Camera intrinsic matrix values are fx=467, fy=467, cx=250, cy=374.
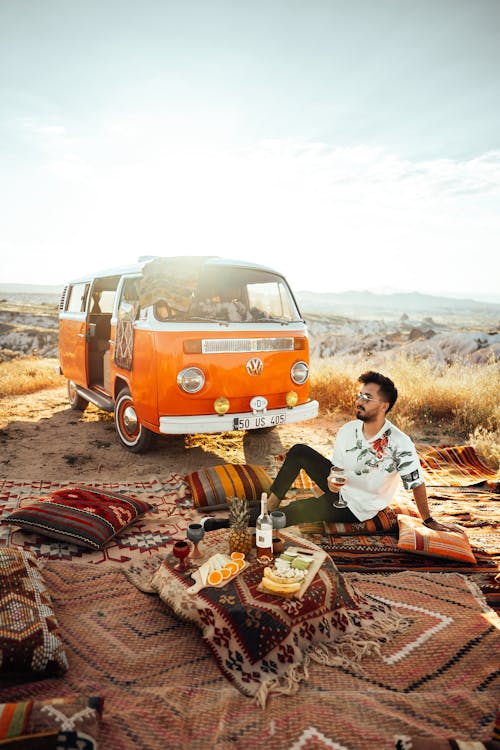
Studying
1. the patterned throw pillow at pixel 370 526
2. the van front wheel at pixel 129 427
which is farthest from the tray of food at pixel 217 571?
the van front wheel at pixel 129 427

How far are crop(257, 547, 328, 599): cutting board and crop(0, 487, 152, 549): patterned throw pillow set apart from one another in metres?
1.56

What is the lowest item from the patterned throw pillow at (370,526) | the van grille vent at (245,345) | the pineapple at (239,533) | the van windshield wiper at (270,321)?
the patterned throw pillow at (370,526)

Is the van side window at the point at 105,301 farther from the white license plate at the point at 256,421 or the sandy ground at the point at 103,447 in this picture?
the white license plate at the point at 256,421

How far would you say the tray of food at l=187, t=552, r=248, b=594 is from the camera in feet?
8.96

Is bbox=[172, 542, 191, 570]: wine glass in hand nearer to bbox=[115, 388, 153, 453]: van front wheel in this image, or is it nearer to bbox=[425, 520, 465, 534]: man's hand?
bbox=[425, 520, 465, 534]: man's hand

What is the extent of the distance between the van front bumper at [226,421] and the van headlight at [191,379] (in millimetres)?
298

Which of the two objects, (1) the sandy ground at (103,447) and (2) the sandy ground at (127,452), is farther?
(1) the sandy ground at (103,447)

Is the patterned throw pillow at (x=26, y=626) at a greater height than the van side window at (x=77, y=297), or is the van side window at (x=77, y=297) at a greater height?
the van side window at (x=77, y=297)

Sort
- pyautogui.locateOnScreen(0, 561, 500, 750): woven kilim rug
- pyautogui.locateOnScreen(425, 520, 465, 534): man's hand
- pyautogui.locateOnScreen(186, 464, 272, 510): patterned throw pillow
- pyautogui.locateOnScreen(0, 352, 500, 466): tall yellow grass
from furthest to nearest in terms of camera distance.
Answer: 1. pyautogui.locateOnScreen(0, 352, 500, 466): tall yellow grass
2. pyautogui.locateOnScreen(186, 464, 272, 510): patterned throw pillow
3. pyautogui.locateOnScreen(425, 520, 465, 534): man's hand
4. pyautogui.locateOnScreen(0, 561, 500, 750): woven kilim rug

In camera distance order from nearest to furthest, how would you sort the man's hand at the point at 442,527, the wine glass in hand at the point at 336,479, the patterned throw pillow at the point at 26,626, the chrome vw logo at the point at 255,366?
the patterned throw pillow at the point at 26,626
the wine glass in hand at the point at 336,479
the man's hand at the point at 442,527
the chrome vw logo at the point at 255,366

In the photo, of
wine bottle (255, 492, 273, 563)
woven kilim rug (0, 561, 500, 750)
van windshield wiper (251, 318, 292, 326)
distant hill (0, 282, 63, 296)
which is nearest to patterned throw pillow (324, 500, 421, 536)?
woven kilim rug (0, 561, 500, 750)

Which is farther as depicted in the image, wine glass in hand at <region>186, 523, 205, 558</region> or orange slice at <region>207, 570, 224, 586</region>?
wine glass in hand at <region>186, 523, 205, 558</region>

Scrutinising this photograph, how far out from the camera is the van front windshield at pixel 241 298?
5516 millimetres

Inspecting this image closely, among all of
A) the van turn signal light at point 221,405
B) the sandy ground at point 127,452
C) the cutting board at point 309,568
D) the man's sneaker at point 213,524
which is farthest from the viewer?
the van turn signal light at point 221,405
